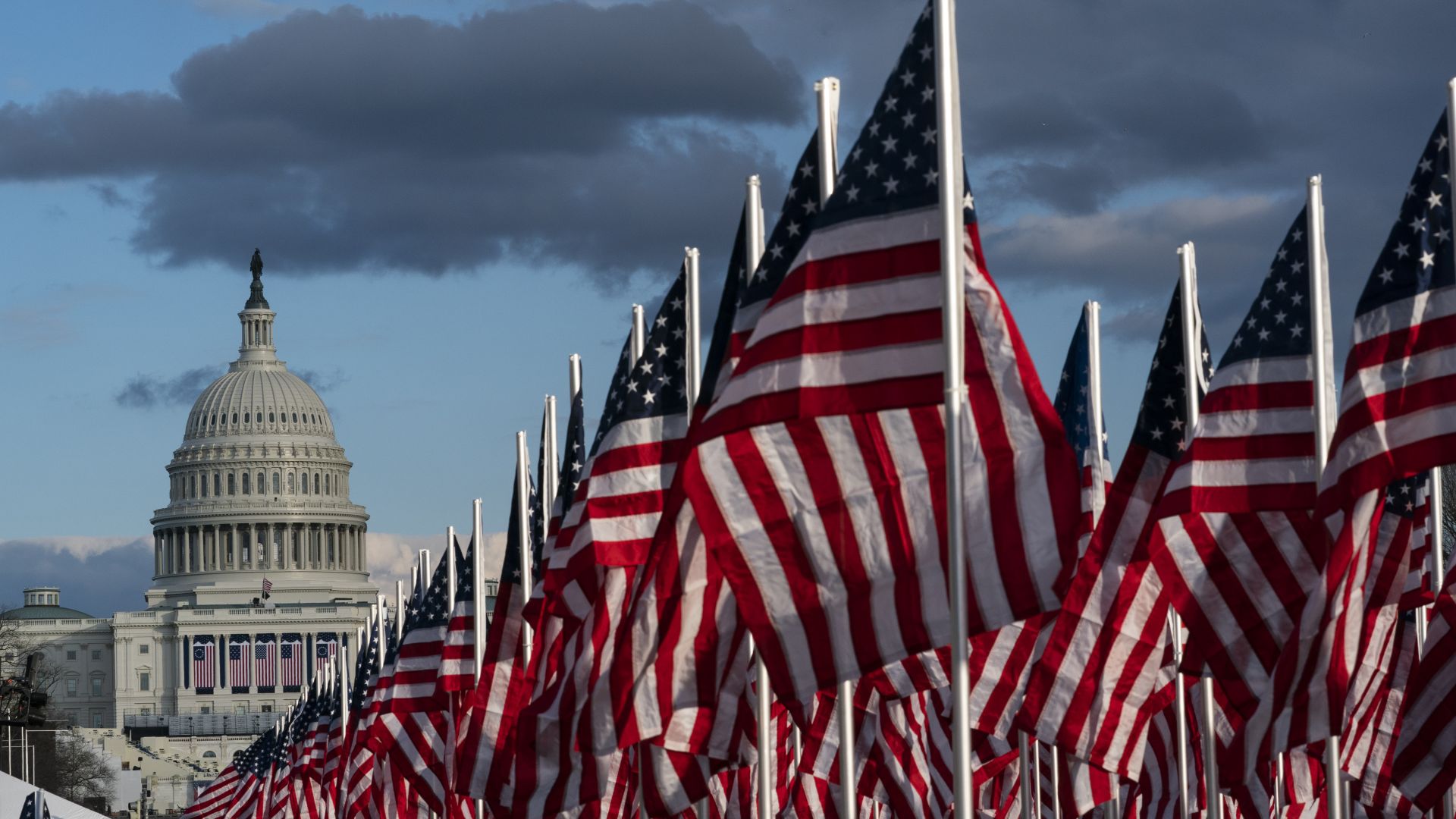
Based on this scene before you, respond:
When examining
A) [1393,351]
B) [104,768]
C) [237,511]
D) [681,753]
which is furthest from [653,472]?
[237,511]

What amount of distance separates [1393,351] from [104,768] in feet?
389

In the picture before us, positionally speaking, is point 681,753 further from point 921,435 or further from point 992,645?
point 921,435

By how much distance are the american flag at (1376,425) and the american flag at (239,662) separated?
170 meters

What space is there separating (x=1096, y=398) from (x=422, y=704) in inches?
579

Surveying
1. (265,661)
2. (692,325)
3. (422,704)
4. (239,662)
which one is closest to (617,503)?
(692,325)

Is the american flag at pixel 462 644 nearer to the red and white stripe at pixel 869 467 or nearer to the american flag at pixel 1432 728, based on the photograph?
the american flag at pixel 1432 728

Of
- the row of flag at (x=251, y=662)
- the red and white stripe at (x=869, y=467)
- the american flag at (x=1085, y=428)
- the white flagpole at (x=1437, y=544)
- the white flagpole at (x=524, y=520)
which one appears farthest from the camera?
the row of flag at (x=251, y=662)

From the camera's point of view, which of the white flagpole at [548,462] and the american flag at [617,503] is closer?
the american flag at [617,503]

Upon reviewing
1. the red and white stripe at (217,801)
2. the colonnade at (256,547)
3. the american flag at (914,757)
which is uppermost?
the colonnade at (256,547)

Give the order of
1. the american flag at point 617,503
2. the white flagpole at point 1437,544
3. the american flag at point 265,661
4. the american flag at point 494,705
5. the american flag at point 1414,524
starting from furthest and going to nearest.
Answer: the american flag at point 265,661 < the american flag at point 494,705 < the white flagpole at point 1437,544 < the american flag at point 617,503 < the american flag at point 1414,524

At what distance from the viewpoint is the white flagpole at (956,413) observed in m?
12.6

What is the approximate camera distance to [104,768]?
128 m

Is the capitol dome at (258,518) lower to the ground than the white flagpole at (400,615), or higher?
higher

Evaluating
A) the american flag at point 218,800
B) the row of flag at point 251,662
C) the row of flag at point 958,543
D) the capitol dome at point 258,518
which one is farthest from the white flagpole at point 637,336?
the capitol dome at point 258,518
